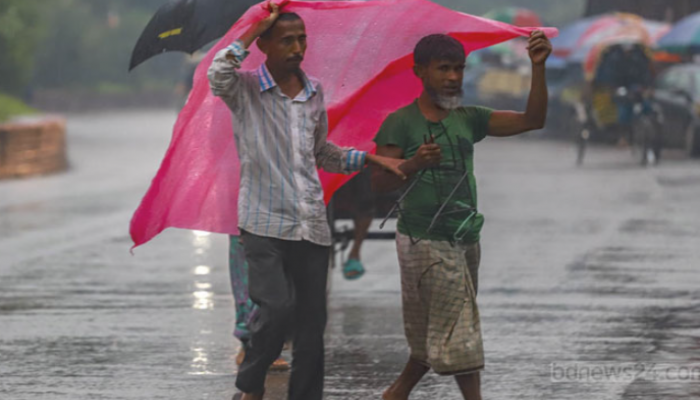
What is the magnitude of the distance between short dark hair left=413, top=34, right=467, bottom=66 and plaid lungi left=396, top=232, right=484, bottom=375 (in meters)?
0.73

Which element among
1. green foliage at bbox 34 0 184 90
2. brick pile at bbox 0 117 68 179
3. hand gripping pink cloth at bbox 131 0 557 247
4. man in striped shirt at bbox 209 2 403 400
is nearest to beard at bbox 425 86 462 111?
man in striped shirt at bbox 209 2 403 400

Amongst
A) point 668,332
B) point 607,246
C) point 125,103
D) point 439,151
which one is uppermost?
point 439,151

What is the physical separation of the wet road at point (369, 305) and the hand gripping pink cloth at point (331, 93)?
38.8 inches

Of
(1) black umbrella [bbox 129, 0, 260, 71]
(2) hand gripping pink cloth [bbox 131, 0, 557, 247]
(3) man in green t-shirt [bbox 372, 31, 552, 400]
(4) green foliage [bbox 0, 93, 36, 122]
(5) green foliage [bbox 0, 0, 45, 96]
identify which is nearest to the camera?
(3) man in green t-shirt [bbox 372, 31, 552, 400]

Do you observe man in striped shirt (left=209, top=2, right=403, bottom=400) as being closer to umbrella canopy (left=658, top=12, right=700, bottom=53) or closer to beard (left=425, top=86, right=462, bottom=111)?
beard (left=425, top=86, right=462, bottom=111)

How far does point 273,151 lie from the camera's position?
575 cm

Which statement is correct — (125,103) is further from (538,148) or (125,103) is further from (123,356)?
(123,356)

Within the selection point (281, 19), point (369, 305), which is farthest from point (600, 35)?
point (281, 19)

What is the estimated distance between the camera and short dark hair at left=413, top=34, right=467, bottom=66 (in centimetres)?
584

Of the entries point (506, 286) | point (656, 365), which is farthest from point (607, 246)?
point (656, 365)

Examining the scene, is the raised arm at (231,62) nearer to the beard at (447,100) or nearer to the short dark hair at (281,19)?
the short dark hair at (281,19)

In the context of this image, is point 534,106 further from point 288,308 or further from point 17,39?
point 17,39

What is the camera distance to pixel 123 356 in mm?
7906

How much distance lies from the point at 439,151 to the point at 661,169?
58.7 feet
